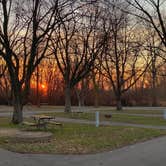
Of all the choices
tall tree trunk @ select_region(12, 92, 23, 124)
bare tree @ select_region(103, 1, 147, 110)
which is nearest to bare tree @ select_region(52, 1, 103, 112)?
bare tree @ select_region(103, 1, 147, 110)

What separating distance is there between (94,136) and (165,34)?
1445 cm

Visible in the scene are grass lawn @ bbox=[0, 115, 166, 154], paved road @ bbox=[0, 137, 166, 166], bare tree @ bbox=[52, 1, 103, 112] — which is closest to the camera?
paved road @ bbox=[0, 137, 166, 166]

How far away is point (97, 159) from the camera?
9820 millimetres

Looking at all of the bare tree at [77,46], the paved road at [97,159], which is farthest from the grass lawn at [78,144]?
the bare tree at [77,46]

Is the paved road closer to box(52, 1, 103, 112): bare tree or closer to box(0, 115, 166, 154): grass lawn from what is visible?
box(0, 115, 166, 154): grass lawn

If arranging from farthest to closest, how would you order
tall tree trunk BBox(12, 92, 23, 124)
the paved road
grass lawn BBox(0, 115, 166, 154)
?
tall tree trunk BBox(12, 92, 23, 124), grass lawn BBox(0, 115, 166, 154), the paved road

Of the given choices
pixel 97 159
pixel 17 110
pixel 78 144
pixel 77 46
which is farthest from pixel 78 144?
pixel 77 46

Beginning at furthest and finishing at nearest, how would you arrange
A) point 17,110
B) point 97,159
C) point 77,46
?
1. point 77,46
2. point 17,110
3. point 97,159

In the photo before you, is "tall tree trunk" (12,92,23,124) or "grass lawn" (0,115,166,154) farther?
"tall tree trunk" (12,92,23,124)

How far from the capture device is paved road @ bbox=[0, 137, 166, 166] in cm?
911

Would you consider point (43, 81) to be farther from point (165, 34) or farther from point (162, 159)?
point (162, 159)

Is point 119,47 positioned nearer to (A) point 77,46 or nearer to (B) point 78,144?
(A) point 77,46

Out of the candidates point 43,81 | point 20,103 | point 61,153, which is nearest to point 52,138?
point 61,153

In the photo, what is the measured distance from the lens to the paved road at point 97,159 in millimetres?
9109
